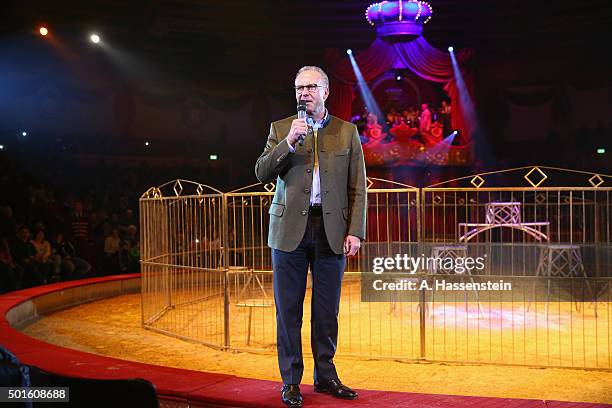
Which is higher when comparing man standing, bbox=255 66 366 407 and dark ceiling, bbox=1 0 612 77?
dark ceiling, bbox=1 0 612 77

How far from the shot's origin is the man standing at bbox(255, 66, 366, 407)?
2.99 metres

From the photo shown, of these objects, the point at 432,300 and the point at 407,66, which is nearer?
the point at 432,300

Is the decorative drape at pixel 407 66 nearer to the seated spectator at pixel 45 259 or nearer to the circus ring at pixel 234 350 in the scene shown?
the circus ring at pixel 234 350

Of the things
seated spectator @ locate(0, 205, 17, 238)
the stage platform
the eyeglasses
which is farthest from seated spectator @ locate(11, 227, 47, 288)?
the eyeglasses

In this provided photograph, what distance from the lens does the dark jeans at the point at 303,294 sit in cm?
301

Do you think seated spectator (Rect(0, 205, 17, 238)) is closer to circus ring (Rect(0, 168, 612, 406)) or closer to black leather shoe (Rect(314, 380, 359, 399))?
circus ring (Rect(0, 168, 612, 406))

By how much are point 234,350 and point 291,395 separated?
247cm

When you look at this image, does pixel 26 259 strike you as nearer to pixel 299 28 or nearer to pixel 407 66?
pixel 407 66

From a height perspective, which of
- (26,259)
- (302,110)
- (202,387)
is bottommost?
(202,387)

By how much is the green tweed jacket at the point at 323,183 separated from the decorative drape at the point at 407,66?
10.0m

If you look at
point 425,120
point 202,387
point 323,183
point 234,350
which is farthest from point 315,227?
point 425,120

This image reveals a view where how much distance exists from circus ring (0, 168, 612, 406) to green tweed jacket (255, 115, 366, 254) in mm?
758

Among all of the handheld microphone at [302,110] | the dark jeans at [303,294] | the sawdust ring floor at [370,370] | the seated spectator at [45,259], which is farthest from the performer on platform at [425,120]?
the handheld microphone at [302,110]

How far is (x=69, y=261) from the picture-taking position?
8734 mm
